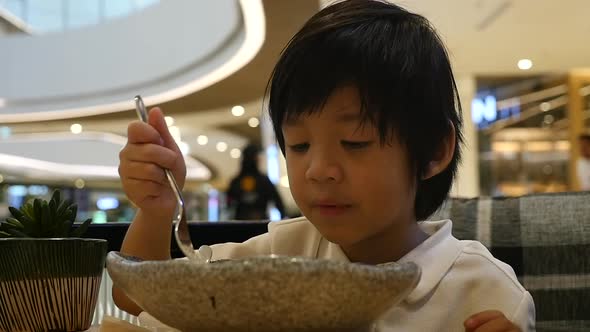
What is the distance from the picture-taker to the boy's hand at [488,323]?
1.94 ft

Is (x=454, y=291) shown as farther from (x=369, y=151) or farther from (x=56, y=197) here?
(x=56, y=197)

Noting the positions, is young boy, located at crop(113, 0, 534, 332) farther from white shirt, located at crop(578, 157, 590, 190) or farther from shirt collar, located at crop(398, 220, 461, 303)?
white shirt, located at crop(578, 157, 590, 190)

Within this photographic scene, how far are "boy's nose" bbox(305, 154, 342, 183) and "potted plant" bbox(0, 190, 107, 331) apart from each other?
0.21 meters

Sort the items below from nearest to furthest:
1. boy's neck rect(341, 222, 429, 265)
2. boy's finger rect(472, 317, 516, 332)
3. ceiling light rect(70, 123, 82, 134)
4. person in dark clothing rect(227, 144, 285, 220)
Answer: boy's finger rect(472, 317, 516, 332) < boy's neck rect(341, 222, 429, 265) < person in dark clothing rect(227, 144, 285, 220) < ceiling light rect(70, 123, 82, 134)

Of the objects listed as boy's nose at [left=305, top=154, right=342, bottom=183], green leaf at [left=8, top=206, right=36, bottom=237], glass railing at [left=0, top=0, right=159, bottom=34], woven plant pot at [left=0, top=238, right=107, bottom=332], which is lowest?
woven plant pot at [left=0, top=238, right=107, bottom=332]

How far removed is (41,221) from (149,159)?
119 millimetres

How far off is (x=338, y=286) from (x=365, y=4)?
46 cm

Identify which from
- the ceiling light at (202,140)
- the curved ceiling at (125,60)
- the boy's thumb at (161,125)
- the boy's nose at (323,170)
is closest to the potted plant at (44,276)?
the boy's thumb at (161,125)

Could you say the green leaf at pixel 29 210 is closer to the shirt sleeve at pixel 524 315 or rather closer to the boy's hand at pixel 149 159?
the boy's hand at pixel 149 159

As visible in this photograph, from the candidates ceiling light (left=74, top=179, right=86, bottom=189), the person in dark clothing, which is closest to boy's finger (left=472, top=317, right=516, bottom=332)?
the person in dark clothing

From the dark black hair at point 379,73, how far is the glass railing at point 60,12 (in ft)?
26.0

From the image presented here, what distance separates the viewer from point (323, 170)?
2.08ft

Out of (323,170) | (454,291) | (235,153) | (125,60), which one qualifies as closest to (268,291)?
(323,170)

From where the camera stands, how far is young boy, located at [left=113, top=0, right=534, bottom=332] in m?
0.67
